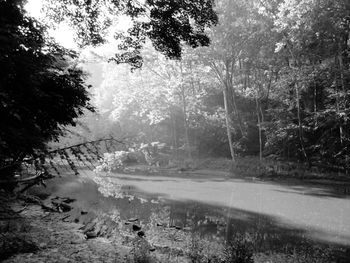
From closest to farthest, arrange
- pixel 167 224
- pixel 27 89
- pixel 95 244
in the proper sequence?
1. pixel 27 89
2. pixel 95 244
3. pixel 167 224

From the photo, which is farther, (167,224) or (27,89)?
(167,224)

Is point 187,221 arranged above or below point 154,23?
below

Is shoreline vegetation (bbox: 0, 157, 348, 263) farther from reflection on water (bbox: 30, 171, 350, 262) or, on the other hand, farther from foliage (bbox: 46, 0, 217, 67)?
foliage (bbox: 46, 0, 217, 67)

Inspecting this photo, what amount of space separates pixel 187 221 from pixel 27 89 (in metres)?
8.67

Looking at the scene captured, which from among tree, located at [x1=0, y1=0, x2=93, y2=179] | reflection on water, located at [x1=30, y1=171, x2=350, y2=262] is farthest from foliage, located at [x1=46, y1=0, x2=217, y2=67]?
reflection on water, located at [x1=30, y1=171, x2=350, y2=262]

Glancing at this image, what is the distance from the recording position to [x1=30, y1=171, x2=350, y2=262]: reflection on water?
356 inches

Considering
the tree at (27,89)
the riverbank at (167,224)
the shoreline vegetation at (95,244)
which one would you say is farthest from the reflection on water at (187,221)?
the tree at (27,89)

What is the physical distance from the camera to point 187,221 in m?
11.5

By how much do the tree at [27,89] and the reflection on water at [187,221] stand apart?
522cm

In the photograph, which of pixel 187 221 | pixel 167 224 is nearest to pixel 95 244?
pixel 167 224

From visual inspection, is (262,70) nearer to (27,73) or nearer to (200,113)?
(200,113)

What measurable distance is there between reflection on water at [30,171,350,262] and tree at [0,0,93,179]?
5223 millimetres

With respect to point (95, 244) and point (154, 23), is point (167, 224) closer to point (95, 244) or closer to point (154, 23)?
point (95, 244)

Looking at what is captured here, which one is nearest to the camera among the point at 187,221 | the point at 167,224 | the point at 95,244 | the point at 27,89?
the point at 27,89
